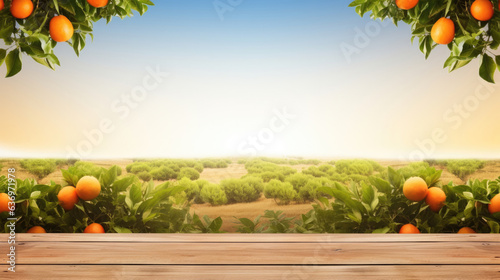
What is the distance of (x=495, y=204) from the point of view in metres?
1.70

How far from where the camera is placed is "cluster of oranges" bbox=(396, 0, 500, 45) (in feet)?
4.95

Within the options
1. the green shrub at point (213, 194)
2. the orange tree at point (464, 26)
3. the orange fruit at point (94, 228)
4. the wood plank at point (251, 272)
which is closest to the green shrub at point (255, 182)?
the green shrub at point (213, 194)

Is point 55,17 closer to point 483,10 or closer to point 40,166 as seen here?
point 40,166

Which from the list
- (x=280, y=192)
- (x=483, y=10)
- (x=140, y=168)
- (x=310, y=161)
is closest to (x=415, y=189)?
(x=310, y=161)

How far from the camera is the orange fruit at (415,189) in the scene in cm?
174

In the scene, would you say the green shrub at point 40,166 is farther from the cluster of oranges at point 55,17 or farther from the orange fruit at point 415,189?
the orange fruit at point 415,189

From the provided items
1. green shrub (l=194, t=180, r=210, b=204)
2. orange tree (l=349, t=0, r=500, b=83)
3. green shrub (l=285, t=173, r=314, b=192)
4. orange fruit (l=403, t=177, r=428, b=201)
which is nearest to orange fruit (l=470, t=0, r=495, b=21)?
orange tree (l=349, t=0, r=500, b=83)

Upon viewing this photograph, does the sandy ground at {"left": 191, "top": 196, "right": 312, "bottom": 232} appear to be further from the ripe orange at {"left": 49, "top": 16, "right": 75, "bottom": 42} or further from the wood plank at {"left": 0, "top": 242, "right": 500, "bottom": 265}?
the ripe orange at {"left": 49, "top": 16, "right": 75, "bottom": 42}

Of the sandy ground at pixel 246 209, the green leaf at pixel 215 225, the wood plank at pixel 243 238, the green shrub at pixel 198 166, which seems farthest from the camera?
the green shrub at pixel 198 166

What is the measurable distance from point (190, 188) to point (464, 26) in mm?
1446

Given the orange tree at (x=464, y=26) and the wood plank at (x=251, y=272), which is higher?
the orange tree at (x=464, y=26)

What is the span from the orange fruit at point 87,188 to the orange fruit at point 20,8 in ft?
2.31

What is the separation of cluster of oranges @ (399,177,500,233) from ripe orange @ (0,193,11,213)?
172 cm

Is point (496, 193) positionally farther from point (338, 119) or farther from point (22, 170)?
point (22, 170)
